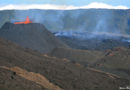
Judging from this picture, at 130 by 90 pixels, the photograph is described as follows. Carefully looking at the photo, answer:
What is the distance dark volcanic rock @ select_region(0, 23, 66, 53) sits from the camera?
111 feet

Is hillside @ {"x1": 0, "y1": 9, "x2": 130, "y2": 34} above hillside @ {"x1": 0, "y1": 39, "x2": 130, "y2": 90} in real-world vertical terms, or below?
below

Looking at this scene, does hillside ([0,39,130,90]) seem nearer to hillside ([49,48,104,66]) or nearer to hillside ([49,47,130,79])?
hillside ([49,47,130,79])

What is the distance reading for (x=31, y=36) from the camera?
35.8 m

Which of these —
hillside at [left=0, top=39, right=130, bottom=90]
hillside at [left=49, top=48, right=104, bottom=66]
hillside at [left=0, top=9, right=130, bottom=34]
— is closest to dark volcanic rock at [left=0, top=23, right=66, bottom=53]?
hillside at [left=49, top=48, right=104, bottom=66]

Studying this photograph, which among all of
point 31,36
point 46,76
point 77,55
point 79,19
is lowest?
point 79,19

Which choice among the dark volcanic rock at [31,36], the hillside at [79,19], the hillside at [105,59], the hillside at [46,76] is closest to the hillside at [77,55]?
the hillside at [105,59]

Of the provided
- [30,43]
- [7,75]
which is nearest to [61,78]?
[7,75]

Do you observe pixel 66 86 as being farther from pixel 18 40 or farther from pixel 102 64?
pixel 18 40

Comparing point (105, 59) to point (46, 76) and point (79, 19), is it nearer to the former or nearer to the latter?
point (46, 76)

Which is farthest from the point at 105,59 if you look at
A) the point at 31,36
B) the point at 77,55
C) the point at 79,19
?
the point at 79,19

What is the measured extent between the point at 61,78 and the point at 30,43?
19578 millimetres

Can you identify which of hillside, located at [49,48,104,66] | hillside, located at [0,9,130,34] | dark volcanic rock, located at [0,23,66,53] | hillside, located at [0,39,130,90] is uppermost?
hillside, located at [0,39,130,90]

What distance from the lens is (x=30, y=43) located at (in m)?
33.8

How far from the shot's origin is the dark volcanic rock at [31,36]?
33.9m
